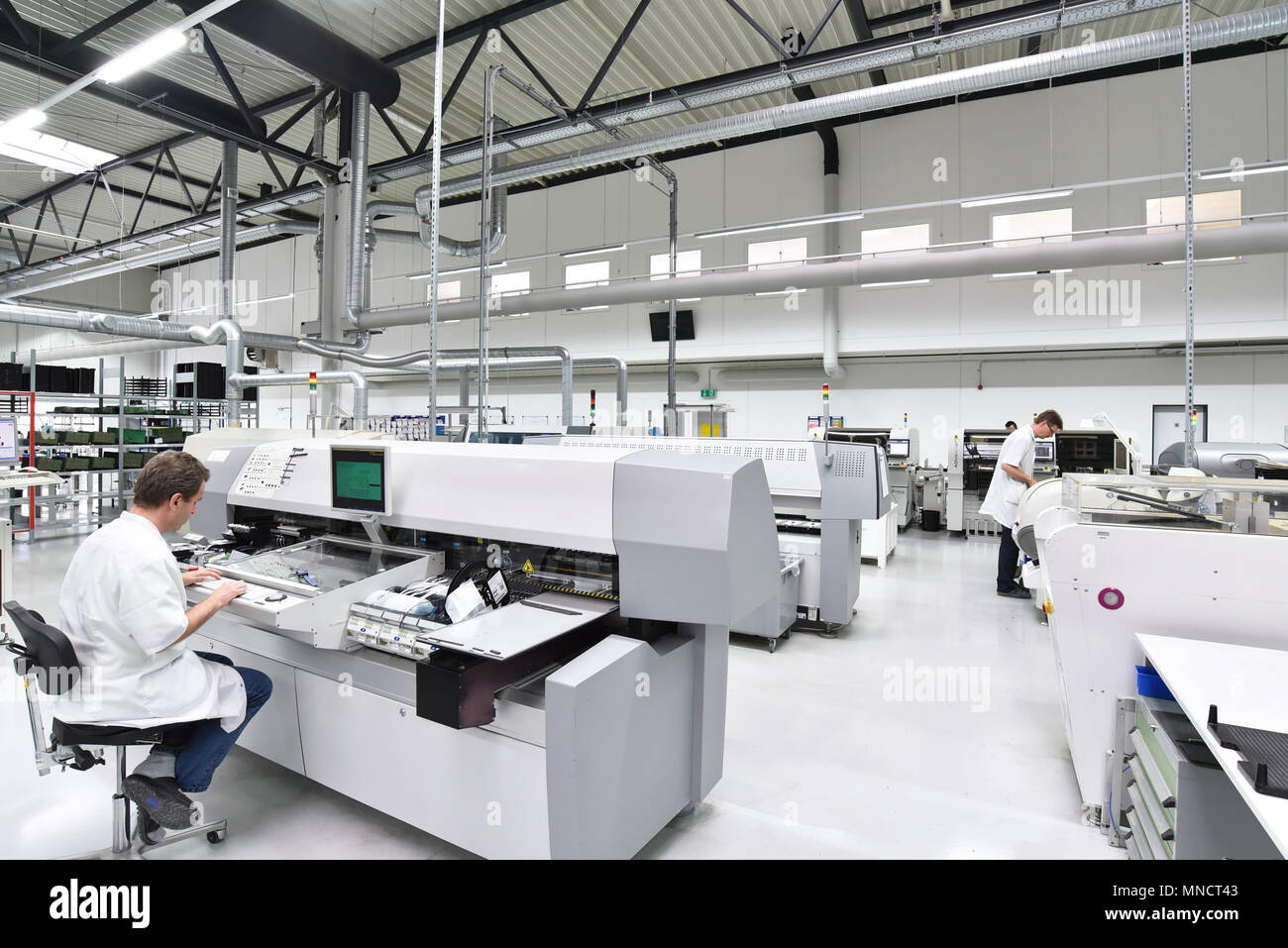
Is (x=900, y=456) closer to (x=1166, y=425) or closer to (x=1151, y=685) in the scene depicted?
(x=1166, y=425)

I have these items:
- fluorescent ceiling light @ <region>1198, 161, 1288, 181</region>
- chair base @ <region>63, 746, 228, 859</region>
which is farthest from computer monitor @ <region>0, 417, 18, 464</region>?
fluorescent ceiling light @ <region>1198, 161, 1288, 181</region>

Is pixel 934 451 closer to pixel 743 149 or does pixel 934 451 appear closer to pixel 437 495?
pixel 743 149

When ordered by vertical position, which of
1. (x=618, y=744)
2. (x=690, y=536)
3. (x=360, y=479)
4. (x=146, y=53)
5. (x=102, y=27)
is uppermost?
(x=102, y=27)

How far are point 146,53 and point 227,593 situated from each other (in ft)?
12.8

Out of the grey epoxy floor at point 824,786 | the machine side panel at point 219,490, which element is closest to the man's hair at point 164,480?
the machine side panel at point 219,490

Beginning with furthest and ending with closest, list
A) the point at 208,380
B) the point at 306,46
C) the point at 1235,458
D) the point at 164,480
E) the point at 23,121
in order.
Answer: the point at 208,380 < the point at 306,46 < the point at 23,121 < the point at 1235,458 < the point at 164,480

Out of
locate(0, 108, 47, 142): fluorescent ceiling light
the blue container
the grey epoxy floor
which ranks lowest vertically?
the grey epoxy floor

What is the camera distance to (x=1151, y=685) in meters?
1.77

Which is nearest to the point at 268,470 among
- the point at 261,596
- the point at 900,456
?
the point at 261,596

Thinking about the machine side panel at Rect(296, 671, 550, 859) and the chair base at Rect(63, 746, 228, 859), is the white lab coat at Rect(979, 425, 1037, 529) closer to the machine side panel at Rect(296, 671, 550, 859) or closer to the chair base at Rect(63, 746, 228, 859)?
the machine side panel at Rect(296, 671, 550, 859)

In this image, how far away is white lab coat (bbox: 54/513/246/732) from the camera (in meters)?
1.59

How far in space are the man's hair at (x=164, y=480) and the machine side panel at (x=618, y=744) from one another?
1.16 m

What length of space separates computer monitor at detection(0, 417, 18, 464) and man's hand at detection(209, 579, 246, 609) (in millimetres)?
5644

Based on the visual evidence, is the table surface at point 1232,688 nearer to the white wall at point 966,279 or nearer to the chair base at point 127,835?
the chair base at point 127,835
